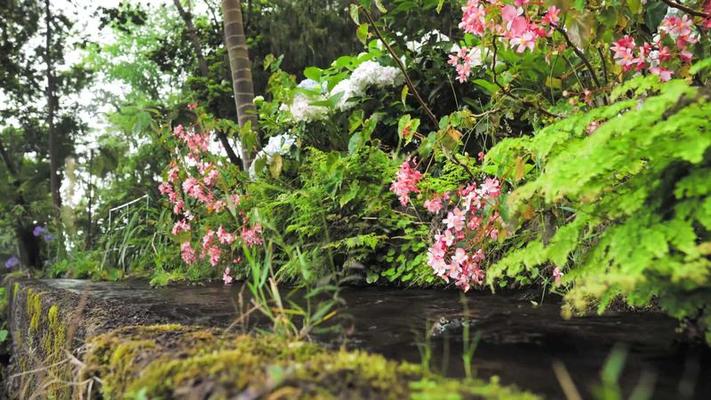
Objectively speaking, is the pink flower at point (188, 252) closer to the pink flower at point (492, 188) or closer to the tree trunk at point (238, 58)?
the tree trunk at point (238, 58)

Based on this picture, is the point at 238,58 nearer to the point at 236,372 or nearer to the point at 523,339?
the point at 523,339

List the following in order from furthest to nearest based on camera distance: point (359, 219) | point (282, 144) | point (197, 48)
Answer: point (197, 48)
point (282, 144)
point (359, 219)

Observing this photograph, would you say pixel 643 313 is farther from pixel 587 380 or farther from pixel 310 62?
pixel 310 62

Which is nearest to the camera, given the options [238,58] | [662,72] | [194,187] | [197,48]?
[662,72]

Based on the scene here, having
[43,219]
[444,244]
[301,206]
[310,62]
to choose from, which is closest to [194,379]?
[444,244]

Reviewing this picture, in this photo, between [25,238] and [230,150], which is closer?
[230,150]

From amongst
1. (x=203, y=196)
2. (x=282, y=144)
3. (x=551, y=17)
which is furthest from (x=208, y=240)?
(x=551, y=17)

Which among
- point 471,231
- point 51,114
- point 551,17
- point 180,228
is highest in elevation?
point 51,114

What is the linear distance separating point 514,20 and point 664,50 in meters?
0.54

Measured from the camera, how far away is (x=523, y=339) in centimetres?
157

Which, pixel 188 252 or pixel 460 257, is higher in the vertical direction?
pixel 188 252

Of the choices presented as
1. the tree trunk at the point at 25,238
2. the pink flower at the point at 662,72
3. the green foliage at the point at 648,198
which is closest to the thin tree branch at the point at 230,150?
Result: the tree trunk at the point at 25,238

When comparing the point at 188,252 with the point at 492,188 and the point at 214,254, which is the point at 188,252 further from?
the point at 492,188

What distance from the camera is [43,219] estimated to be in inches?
482
